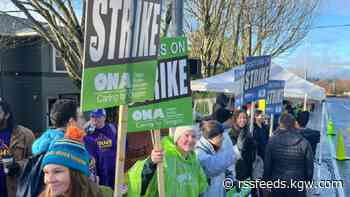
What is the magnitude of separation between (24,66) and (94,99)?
65.8 ft

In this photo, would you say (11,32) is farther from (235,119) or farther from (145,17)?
(145,17)

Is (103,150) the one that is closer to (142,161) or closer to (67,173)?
(142,161)

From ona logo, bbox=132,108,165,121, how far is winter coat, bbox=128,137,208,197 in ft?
1.12

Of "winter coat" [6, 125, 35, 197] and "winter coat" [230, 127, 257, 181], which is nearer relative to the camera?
"winter coat" [6, 125, 35, 197]

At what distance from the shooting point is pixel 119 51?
3016mm

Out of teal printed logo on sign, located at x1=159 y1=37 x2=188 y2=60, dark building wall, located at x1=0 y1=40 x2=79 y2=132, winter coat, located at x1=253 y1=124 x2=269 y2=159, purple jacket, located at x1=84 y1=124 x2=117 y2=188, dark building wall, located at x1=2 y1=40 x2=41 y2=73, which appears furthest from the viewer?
dark building wall, located at x1=0 y1=40 x2=79 y2=132

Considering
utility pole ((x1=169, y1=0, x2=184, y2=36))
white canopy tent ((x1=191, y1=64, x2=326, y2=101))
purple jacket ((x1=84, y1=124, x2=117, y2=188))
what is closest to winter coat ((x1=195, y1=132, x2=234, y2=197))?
purple jacket ((x1=84, y1=124, x2=117, y2=188))

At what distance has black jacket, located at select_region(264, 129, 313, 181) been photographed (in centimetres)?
563

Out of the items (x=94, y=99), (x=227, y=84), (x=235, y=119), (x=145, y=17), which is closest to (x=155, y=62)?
(x=145, y=17)

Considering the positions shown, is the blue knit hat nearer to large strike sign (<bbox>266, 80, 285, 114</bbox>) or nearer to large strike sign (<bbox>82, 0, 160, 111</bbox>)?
large strike sign (<bbox>82, 0, 160, 111</bbox>)

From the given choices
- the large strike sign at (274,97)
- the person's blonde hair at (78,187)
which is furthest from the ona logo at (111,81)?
the large strike sign at (274,97)

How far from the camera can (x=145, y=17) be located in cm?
325

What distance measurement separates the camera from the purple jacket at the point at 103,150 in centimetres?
516

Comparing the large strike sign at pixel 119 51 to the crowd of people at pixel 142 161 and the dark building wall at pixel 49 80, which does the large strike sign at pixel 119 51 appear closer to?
the crowd of people at pixel 142 161
